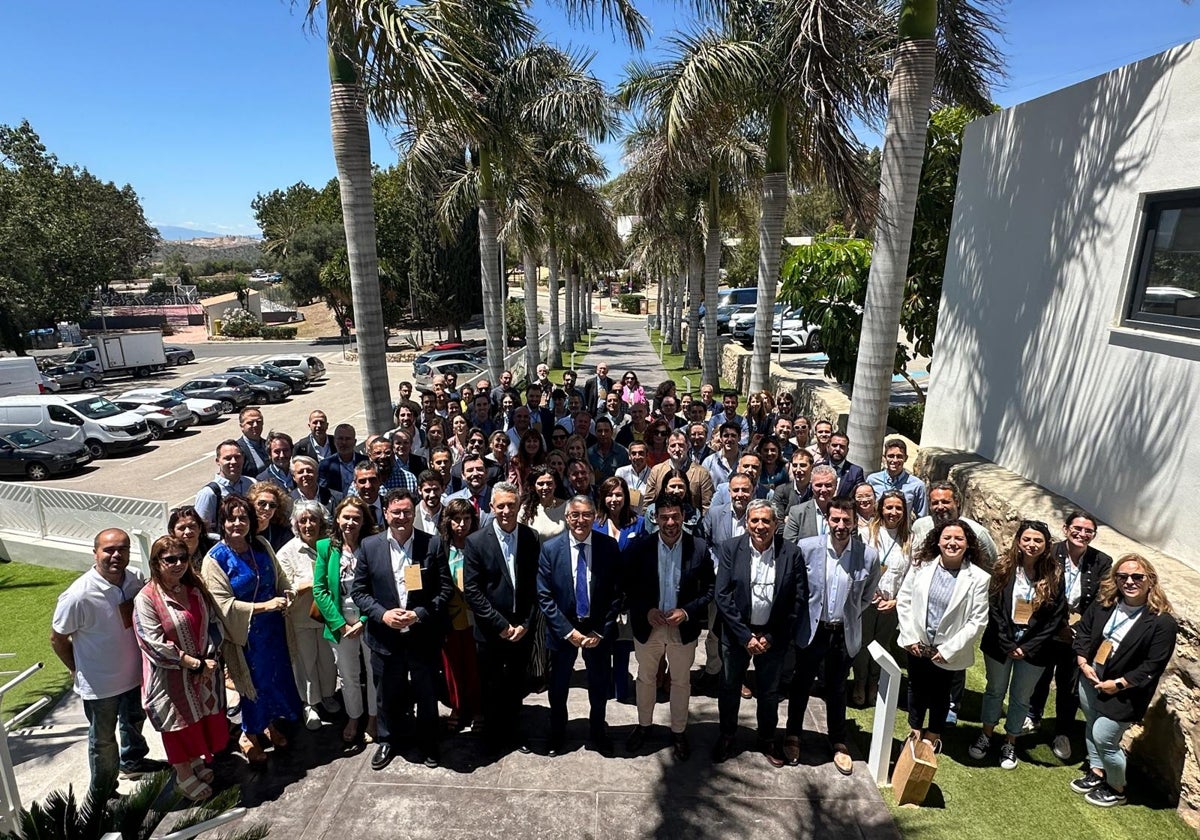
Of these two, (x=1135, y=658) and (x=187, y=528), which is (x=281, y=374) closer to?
(x=187, y=528)

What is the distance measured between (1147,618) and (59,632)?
21.5ft

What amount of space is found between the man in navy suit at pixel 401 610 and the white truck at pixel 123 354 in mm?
38129

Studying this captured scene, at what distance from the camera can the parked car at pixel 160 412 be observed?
70.7 feet

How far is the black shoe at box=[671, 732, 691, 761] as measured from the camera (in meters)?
4.80

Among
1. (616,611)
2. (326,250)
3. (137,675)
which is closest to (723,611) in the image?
(616,611)

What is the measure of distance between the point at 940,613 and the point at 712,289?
1579 centimetres

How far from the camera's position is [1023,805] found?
14.1ft

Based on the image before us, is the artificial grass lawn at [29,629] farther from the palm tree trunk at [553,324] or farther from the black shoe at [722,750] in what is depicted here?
the palm tree trunk at [553,324]

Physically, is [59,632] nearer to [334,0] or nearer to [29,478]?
[334,0]

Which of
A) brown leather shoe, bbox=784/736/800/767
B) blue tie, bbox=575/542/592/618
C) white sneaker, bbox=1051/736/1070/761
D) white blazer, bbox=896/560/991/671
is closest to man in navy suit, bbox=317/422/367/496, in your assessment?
blue tie, bbox=575/542/592/618

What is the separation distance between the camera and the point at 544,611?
15.0 feet

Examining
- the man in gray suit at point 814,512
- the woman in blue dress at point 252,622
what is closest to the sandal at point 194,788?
the woman in blue dress at point 252,622

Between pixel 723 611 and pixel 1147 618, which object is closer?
pixel 1147 618

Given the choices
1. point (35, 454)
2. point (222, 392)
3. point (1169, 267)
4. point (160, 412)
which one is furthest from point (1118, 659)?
point (222, 392)
